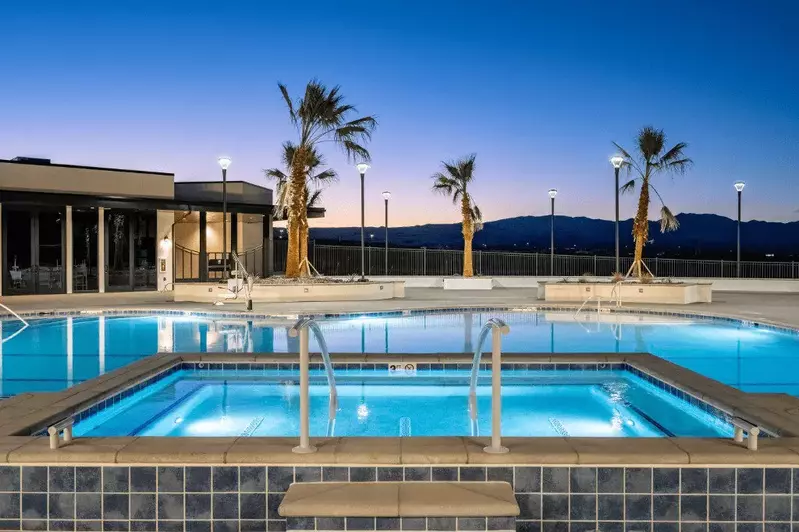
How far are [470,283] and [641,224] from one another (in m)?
7.16

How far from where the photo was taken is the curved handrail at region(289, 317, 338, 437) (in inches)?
140

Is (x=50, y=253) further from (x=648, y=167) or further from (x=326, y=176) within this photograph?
(x=648, y=167)

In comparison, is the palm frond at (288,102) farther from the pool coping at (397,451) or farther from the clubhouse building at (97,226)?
the pool coping at (397,451)

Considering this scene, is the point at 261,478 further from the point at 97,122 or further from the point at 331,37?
the point at 97,122

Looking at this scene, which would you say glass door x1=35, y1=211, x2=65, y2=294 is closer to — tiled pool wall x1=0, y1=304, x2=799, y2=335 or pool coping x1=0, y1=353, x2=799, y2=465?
tiled pool wall x1=0, y1=304, x2=799, y2=335

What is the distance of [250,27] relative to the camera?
1972 cm

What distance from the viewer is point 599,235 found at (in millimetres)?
78562

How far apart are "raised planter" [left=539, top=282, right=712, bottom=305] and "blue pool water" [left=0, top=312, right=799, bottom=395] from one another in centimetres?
367

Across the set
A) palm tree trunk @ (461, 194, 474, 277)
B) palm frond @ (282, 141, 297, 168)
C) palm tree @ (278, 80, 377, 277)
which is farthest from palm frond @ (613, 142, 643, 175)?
palm frond @ (282, 141, 297, 168)

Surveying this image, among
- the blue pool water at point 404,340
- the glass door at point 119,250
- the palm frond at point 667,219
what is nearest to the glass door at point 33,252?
the glass door at point 119,250

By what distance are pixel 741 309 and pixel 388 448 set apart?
13831 mm

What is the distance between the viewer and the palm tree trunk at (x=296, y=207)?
711 inches

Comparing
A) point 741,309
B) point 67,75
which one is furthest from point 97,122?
point 741,309

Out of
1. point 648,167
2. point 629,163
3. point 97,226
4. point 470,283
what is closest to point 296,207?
point 97,226
